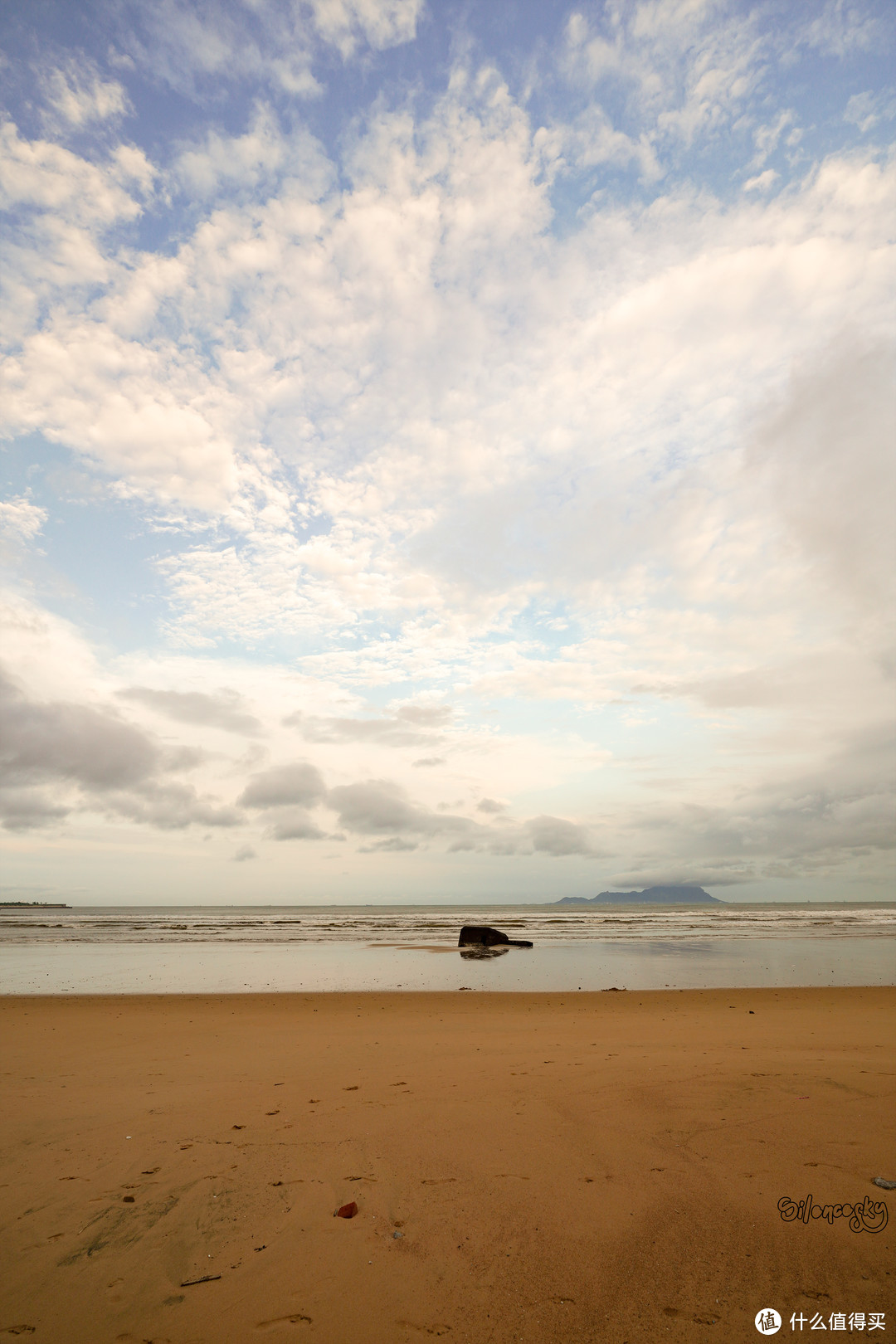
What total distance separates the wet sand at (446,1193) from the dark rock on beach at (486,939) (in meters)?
24.4

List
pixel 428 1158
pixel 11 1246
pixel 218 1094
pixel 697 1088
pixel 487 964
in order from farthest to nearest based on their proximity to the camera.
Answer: pixel 487 964
pixel 218 1094
pixel 697 1088
pixel 428 1158
pixel 11 1246

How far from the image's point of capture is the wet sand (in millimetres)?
3686

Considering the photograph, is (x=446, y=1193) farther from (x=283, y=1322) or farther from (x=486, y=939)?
(x=486, y=939)

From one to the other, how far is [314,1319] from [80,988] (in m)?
19.8

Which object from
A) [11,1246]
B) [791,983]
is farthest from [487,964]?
[11,1246]

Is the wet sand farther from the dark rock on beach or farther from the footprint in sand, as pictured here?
the dark rock on beach

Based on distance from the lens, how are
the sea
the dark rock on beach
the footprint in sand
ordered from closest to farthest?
the footprint in sand, the sea, the dark rock on beach

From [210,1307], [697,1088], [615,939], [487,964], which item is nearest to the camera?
[210,1307]

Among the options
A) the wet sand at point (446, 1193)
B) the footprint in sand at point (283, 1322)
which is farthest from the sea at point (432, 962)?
the footprint in sand at point (283, 1322)

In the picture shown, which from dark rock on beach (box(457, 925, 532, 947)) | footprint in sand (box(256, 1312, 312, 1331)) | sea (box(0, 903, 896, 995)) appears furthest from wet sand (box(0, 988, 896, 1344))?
dark rock on beach (box(457, 925, 532, 947))

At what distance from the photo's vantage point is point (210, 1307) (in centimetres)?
379

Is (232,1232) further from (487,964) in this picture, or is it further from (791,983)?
(487,964)

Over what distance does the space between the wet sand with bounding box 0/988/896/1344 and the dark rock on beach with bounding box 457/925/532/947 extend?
24.4m

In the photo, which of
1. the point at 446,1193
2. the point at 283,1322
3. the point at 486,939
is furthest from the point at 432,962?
the point at 283,1322
